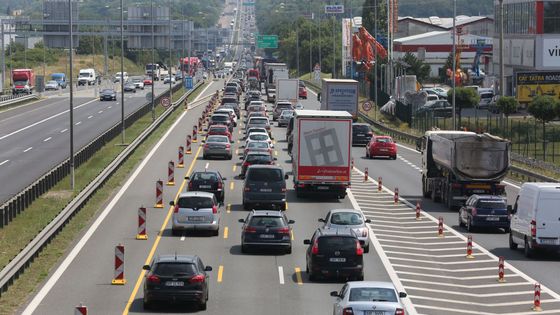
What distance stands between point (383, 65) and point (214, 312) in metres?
118

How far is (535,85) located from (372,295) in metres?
69.0

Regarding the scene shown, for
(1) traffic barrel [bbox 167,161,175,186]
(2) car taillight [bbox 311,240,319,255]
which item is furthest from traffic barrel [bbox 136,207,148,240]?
(1) traffic barrel [bbox 167,161,175,186]

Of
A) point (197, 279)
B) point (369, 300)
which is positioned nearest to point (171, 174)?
point (197, 279)

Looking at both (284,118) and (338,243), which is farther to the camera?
(284,118)

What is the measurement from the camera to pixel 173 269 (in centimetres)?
2936

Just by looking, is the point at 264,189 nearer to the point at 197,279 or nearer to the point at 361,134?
the point at 197,279

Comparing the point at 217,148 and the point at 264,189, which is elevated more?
the point at 217,148

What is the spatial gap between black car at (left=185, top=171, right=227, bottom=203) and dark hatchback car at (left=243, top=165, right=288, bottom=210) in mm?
1527

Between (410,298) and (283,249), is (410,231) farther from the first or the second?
(410,298)

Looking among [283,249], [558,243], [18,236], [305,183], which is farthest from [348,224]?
[305,183]

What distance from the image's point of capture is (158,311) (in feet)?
97.6

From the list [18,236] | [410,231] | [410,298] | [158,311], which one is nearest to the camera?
[158,311]

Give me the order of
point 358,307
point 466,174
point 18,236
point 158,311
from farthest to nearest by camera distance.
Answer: point 466,174 → point 18,236 → point 158,311 → point 358,307

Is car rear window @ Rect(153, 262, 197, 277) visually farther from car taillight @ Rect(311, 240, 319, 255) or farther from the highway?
the highway
